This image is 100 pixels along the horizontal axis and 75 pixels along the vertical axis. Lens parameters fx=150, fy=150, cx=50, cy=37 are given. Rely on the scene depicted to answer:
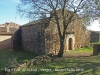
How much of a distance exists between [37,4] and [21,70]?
8.35m

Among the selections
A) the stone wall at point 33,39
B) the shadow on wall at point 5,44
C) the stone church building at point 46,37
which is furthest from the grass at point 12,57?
the shadow on wall at point 5,44

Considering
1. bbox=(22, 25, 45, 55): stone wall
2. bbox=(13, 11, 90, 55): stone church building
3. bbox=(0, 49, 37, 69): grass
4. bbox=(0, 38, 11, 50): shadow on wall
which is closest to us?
bbox=(0, 49, 37, 69): grass

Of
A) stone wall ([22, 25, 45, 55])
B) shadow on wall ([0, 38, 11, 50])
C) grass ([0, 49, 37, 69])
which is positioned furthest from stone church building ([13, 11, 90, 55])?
shadow on wall ([0, 38, 11, 50])

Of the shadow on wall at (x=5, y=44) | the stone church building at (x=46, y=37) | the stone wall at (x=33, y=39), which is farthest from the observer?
the shadow on wall at (x=5, y=44)

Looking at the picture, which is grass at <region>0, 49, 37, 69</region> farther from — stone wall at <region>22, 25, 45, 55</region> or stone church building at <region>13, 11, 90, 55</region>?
stone church building at <region>13, 11, 90, 55</region>

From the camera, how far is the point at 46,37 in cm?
2053

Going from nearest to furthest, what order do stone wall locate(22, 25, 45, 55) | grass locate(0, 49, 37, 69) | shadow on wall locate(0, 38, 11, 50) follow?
grass locate(0, 49, 37, 69), stone wall locate(22, 25, 45, 55), shadow on wall locate(0, 38, 11, 50)

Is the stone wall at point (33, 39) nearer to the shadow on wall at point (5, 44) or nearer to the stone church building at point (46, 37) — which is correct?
the stone church building at point (46, 37)

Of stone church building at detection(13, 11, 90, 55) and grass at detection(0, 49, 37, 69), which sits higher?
stone church building at detection(13, 11, 90, 55)

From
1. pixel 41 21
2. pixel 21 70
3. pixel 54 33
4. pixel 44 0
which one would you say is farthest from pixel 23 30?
pixel 21 70

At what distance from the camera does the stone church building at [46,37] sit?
2044cm

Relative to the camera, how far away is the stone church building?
20438 millimetres

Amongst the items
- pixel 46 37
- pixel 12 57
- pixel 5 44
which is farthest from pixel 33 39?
pixel 5 44

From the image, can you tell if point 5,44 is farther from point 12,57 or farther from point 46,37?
point 46,37
